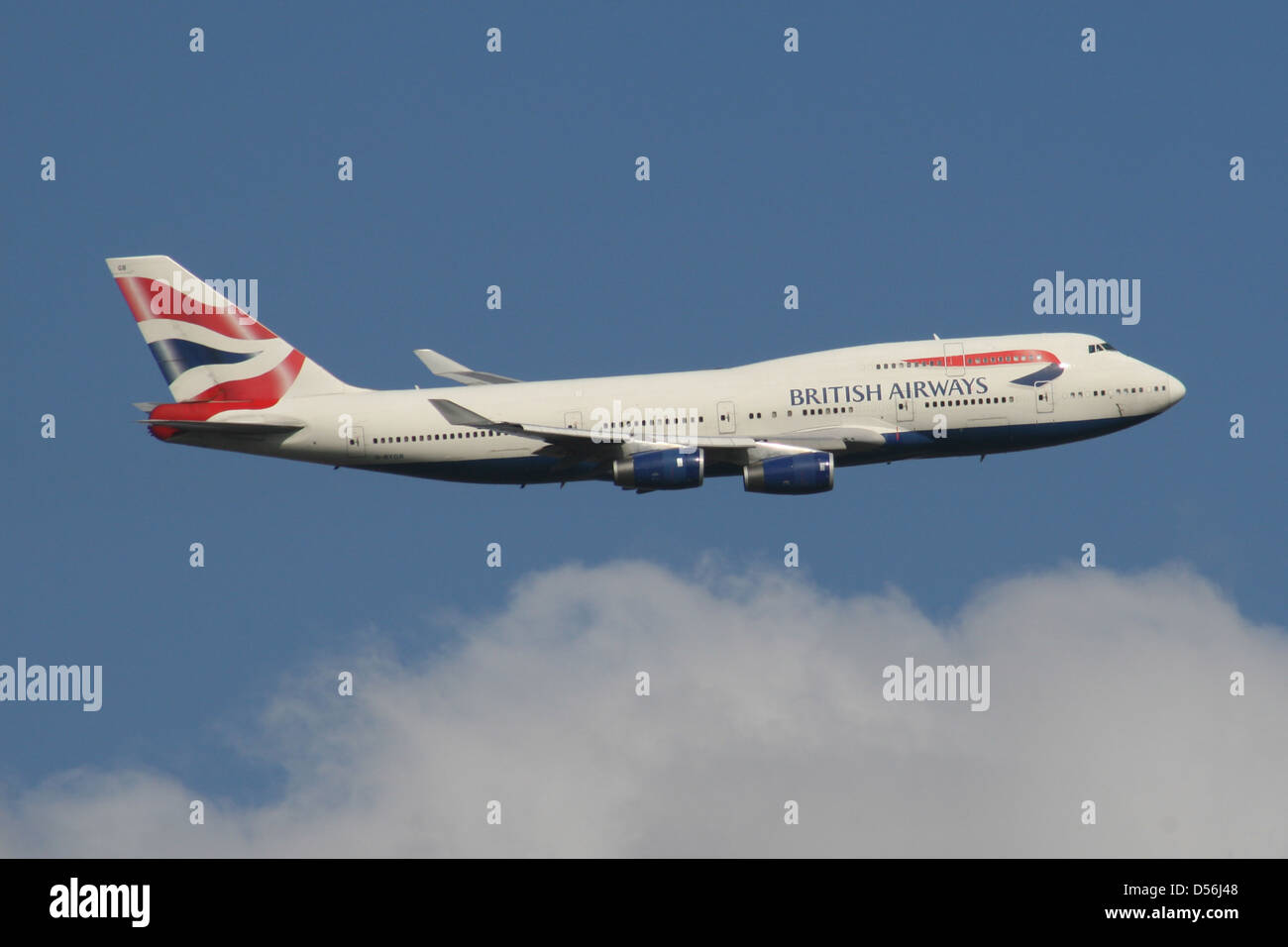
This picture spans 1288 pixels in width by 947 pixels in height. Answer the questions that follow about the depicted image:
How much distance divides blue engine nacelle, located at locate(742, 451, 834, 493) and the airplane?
6 centimetres

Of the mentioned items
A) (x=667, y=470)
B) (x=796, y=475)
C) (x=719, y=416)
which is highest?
(x=719, y=416)

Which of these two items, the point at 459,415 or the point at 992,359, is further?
the point at 992,359

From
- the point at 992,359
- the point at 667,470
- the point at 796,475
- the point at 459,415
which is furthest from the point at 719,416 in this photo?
the point at 992,359

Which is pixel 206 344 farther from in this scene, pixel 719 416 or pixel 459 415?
pixel 719 416

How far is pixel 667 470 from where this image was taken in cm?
7662

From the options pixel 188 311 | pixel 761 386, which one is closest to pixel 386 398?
pixel 188 311

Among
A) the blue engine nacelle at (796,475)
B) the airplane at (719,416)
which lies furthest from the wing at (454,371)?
the blue engine nacelle at (796,475)

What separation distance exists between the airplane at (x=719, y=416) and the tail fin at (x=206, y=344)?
0.18 metres

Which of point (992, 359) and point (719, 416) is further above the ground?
point (992, 359)

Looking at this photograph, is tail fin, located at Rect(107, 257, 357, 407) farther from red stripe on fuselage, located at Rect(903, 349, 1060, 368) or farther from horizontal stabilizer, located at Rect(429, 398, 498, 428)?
red stripe on fuselage, located at Rect(903, 349, 1060, 368)

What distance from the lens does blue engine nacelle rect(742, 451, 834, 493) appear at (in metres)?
76.4

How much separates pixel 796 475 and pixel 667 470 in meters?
5.30

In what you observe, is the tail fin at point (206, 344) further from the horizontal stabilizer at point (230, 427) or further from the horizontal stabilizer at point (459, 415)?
the horizontal stabilizer at point (459, 415)

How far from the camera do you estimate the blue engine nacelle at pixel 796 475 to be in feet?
251
